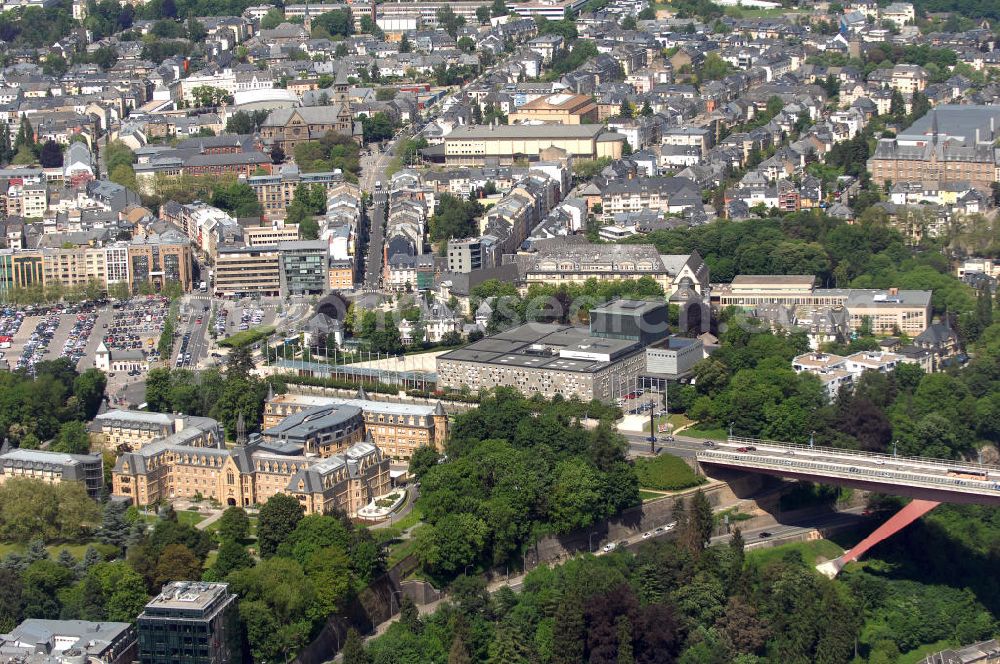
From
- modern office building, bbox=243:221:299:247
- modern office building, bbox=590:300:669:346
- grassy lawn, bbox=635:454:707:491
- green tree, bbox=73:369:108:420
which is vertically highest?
modern office building, bbox=243:221:299:247

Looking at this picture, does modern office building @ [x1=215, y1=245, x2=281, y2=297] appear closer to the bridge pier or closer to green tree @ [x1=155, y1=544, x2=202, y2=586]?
green tree @ [x1=155, y1=544, x2=202, y2=586]

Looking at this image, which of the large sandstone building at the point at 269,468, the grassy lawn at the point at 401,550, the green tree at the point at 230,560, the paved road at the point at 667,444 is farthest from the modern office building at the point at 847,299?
the green tree at the point at 230,560

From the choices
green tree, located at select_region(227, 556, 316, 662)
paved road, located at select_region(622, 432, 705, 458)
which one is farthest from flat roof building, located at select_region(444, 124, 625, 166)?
green tree, located at select_region(227, 556, 316, 662)

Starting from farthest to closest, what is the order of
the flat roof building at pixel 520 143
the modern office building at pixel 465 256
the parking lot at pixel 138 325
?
the flat roof building at pixel 520 143 < the modern office building at pixel 465 256 < the parking lot at pixel 138 325

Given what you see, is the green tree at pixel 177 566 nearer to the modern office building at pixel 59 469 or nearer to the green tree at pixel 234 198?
the modern office building at pixel 59 469

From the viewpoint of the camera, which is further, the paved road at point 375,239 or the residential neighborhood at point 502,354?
the paved road at point 375,239

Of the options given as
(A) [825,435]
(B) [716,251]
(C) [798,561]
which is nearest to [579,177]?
(B) [716,251]
